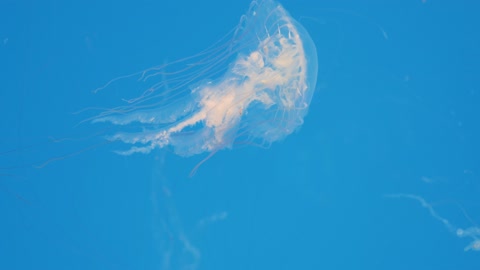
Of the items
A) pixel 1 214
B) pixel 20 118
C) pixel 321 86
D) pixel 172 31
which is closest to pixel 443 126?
pixel 321 86

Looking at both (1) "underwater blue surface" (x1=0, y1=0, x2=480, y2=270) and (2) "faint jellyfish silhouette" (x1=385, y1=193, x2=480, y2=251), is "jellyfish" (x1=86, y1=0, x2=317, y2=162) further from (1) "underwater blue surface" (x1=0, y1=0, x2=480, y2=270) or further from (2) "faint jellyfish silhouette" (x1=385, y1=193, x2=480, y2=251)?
(2) "faint jellyfish silhouette" (x1=385, y1=193, x2=480, y2=251)

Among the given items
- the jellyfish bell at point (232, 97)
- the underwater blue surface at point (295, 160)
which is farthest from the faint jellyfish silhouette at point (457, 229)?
the jellyfish bell at point (232, 97)

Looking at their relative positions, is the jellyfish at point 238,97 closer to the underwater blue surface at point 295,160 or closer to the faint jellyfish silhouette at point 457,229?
the underwater blue surface at point 295,160

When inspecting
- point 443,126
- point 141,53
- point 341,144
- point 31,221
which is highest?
point 141,53

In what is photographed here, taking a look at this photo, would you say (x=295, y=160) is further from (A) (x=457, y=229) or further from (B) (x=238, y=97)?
(A) (x=457, y=229)

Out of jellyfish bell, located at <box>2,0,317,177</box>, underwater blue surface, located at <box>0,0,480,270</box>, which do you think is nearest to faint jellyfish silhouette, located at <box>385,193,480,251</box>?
underwater blue surface, located at <box>0,0,480,270</box>

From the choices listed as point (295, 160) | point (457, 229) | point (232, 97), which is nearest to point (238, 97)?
point (232, 97)

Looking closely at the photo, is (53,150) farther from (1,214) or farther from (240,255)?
(240,255)
